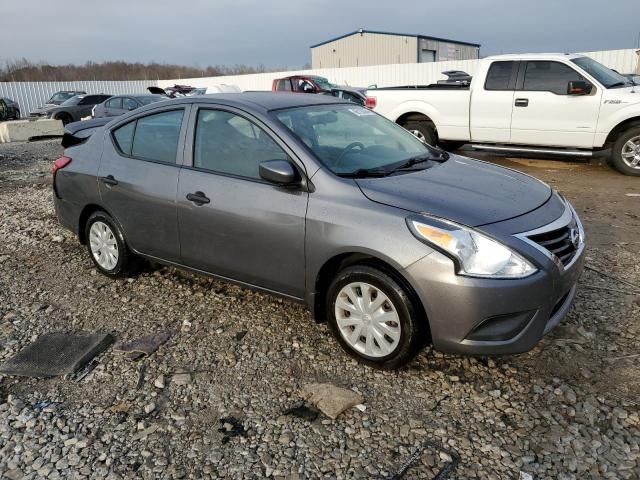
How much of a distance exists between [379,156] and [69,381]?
2533 mm

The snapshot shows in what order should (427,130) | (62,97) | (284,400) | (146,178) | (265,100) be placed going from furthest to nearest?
(62,97) → (427,130) → (146,178) → (265,100) → (284,400)

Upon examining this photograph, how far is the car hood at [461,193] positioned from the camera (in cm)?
310

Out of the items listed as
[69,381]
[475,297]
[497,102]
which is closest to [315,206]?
[475,297]

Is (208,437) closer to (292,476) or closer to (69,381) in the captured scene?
(292,476)

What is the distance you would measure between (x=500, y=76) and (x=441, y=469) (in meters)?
8.27

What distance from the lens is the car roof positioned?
12.8 feet

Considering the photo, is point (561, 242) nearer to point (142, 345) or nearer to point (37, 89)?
point (142, 345)

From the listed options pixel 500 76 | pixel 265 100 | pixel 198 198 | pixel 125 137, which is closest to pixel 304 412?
pixel 198 198

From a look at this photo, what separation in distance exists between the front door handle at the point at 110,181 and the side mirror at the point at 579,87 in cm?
716

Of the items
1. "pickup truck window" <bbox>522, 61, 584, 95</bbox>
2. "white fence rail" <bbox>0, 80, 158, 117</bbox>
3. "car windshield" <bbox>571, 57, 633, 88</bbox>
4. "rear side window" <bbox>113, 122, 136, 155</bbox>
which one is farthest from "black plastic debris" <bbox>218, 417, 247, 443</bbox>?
"white fence rail" <bbox>0, 80, 158, 117</bbox>

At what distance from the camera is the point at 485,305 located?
2.88 m

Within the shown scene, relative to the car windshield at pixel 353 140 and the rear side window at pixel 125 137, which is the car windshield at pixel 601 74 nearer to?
the car windshield at pixel 353 140

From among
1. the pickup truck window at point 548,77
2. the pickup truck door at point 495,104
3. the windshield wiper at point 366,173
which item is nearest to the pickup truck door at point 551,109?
the pickup truck window at point 548,77

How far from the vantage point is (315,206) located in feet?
11.0
